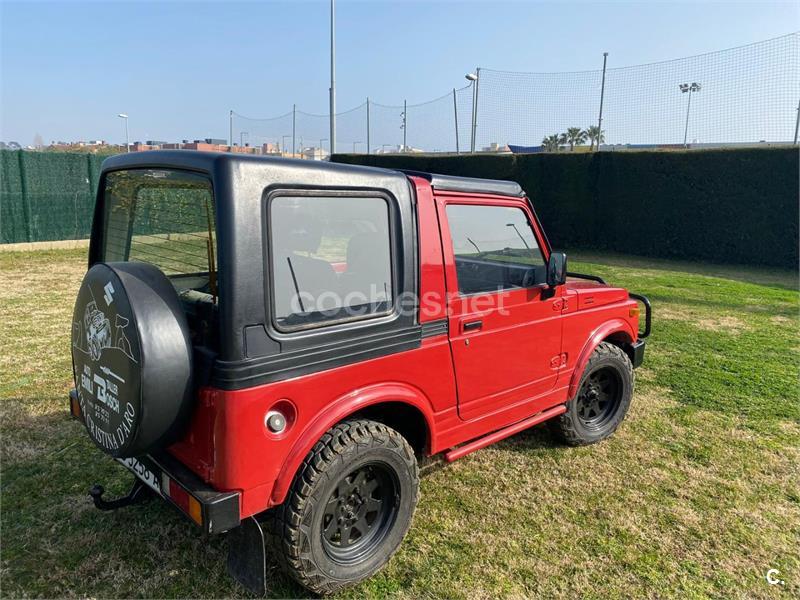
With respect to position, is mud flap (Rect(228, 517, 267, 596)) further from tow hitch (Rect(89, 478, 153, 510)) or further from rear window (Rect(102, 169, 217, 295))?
rear window (Rect(102, 169, 217, 295))

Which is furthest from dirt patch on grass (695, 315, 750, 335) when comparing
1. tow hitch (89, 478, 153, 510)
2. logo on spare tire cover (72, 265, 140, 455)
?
logo on spare tire cover (72, 265, 140, 455)

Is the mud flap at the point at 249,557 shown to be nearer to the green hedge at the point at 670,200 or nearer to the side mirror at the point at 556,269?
A: the side mirror at the point at 556,269

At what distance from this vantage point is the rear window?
230 cm

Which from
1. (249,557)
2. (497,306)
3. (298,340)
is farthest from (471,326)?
(249,557)

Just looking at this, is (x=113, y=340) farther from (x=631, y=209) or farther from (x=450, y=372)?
(x=631, y=209)

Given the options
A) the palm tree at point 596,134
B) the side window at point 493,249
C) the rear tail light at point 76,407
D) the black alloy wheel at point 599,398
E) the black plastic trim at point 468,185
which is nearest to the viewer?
the rear tail light at point 76,407

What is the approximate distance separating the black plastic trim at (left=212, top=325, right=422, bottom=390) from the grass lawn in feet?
3.61

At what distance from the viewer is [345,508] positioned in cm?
255

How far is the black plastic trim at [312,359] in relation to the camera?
2.04m

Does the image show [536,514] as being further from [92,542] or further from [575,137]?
[575,137]

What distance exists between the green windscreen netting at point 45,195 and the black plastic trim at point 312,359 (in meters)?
11.6

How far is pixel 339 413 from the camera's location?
2367 mm

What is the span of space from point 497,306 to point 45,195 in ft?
43.5

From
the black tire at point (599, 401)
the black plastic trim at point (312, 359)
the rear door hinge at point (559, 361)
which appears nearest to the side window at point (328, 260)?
the black plastic trim at point (312, 359)
